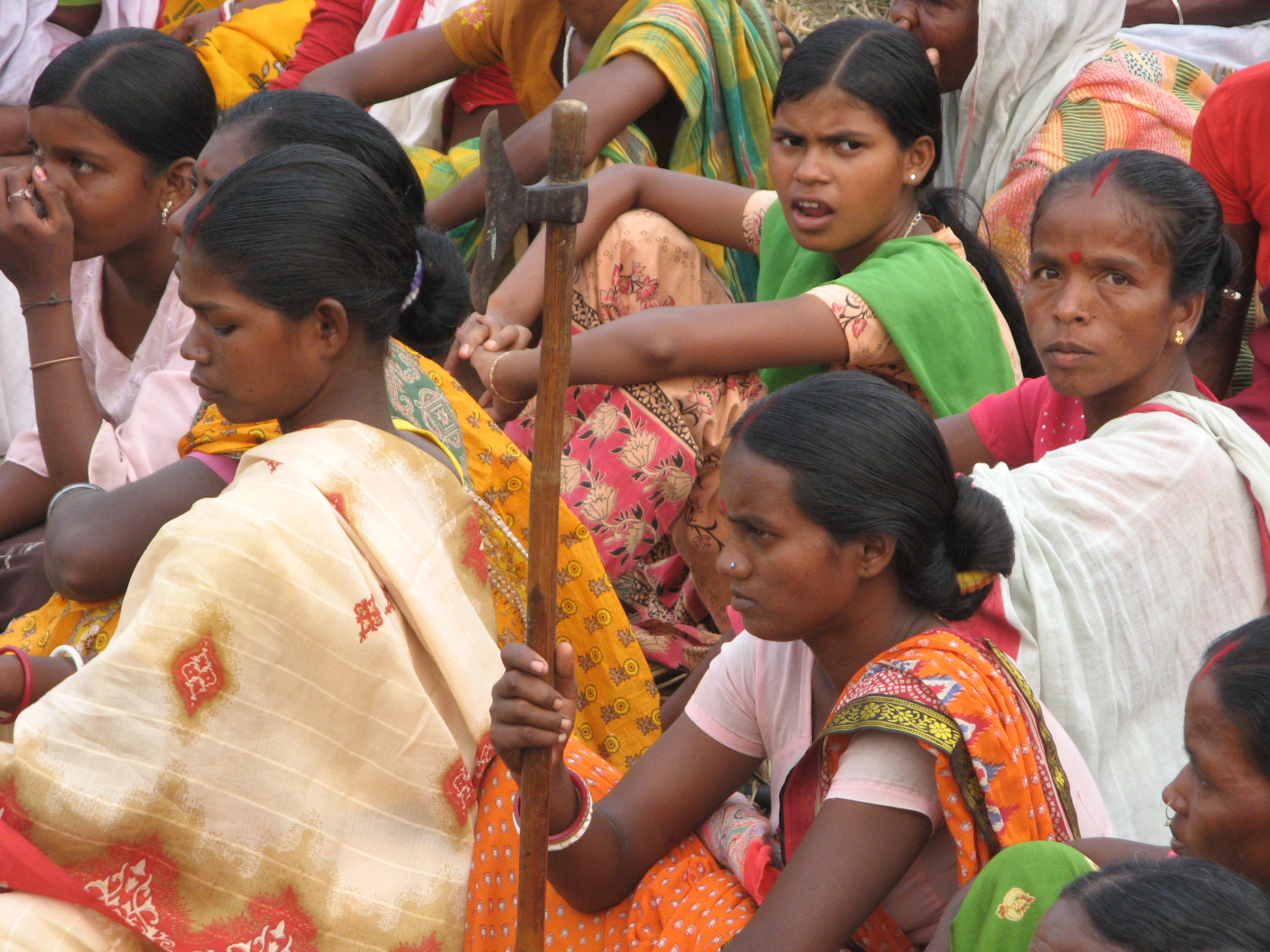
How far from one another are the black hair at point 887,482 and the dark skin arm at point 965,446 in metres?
0.86

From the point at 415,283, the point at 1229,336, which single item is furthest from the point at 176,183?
the point at 1229,336

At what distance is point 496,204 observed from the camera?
1.96 meters

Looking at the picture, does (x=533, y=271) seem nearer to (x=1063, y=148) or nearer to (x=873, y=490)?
(x=1063, y=148)

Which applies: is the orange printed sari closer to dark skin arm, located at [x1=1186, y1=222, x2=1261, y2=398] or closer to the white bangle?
the white bangle

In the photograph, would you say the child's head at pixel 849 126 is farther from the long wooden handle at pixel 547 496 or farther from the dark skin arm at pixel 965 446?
the long wooden handle at pixel 547 496

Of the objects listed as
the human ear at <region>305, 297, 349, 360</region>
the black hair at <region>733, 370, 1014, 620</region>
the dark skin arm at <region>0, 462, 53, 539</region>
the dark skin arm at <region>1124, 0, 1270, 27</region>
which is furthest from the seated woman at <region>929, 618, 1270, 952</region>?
the dark skin arm at <region>1124, 0, 1270, 27</region>

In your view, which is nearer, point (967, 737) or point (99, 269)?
point (967, 737)

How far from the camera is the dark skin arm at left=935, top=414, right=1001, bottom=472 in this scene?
3.14 metres

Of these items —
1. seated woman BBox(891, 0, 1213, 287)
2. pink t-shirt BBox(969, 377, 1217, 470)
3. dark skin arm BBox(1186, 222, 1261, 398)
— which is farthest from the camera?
seated woman BBox(891, 0, 1213, 287)

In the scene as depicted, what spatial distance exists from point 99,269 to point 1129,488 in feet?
8.89

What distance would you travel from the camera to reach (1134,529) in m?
2.58

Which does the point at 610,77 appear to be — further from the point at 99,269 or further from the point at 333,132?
the point at 99,269

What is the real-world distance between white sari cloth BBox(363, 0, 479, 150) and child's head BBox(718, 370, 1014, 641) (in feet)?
11.2

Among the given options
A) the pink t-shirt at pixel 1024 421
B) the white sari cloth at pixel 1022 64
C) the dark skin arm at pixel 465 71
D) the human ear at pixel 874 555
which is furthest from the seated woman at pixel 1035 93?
the human ear at pixel 874 555
